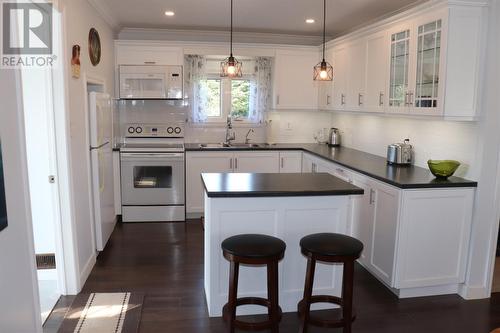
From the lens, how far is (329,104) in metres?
5.59

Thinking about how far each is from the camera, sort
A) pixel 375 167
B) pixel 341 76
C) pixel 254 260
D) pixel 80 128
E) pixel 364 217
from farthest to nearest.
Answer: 1. pixel 341 76
2. pixel 375 167
3. pixel 364 217
4. pixel 80 128
5. pixel 254 260

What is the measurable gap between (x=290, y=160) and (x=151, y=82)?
2.11 metres

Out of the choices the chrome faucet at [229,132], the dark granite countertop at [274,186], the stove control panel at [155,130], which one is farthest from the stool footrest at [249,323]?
the stove control panel at [155,130]

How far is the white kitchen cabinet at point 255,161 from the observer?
5.57 m

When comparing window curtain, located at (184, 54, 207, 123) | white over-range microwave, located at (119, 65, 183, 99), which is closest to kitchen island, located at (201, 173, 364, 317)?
white over-range microwave, located at (119, 65, 183, 99)

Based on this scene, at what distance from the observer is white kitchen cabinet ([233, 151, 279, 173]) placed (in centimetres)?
557

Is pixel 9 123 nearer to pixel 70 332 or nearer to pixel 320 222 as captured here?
pixel 70 332

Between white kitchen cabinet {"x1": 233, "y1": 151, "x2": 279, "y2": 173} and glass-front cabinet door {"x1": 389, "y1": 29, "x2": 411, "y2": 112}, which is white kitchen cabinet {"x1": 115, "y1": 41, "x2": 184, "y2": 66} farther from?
glass-front cabinet door {"x1": 389, "y1": 29, "x2": 411, "y2": 112}

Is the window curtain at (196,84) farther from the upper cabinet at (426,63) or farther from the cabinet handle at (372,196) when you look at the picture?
the cabinet handle at (372,196)

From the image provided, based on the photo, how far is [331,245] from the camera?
258 cm

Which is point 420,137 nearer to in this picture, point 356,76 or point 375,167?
point 375,167

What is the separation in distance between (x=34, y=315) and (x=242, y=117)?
4.33 metres

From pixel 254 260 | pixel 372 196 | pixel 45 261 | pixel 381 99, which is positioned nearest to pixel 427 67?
pixel 381 99

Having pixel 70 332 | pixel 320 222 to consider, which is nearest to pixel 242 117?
pixel 320 222
